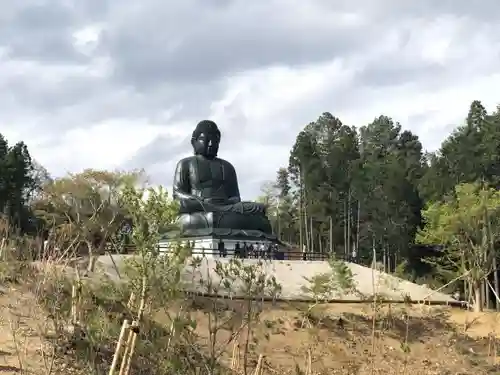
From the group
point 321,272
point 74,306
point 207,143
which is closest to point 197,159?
point 207,143

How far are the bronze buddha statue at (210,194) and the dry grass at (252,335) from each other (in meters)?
6.73

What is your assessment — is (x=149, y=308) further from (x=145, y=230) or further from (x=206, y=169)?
(x=206, y=169)

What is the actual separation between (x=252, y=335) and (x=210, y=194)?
A: 1155 centimetres

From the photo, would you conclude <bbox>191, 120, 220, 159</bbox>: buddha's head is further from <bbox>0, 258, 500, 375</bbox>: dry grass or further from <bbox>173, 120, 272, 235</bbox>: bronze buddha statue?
<bbox>0, 258, 500, 375</bbox>: dry grass

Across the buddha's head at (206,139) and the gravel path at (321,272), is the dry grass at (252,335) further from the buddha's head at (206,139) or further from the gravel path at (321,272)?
the buddha's head at (206,139)

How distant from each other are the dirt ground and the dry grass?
2cm

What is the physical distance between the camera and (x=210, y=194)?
2495cm

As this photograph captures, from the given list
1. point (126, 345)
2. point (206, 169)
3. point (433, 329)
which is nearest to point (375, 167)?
point (206, 169)

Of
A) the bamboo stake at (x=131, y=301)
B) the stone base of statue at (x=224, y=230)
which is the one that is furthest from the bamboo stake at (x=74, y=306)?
the stone base of statue at (x=224, y=230)

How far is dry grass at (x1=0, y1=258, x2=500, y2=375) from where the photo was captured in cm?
844

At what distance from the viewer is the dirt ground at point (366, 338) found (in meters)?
13.7

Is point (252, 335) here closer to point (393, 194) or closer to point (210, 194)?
point (210, 194)

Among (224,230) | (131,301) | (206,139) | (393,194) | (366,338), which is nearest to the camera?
(131,301)

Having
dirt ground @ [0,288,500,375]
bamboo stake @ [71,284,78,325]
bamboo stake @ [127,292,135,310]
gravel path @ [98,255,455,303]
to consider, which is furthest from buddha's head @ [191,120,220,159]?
bamboo stake @ [127,292,135,310]
